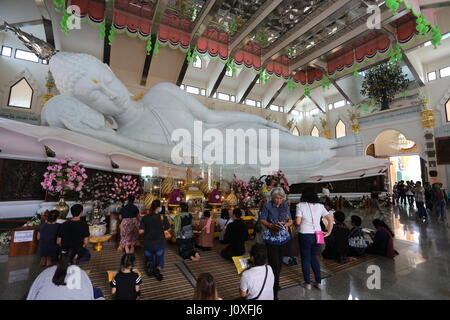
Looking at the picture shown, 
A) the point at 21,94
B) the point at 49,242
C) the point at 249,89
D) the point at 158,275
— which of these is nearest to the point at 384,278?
the point at 158,275

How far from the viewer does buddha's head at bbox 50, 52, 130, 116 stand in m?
4.57

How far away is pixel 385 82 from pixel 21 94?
582 inches

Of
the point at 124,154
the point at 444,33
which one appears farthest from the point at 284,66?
the point at 124,154

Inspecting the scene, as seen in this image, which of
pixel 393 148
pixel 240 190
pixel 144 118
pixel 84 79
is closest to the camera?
pixel 84 79

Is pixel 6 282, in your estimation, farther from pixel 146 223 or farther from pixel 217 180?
pixel 217 180

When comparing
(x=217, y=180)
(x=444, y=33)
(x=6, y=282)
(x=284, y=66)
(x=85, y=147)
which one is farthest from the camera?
(x=284, y=66)

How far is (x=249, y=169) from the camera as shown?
652 cm

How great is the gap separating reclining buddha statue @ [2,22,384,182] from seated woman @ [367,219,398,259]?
3567mm

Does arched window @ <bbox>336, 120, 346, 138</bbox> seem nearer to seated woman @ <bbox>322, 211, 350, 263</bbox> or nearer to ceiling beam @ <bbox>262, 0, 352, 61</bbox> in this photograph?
ceiling beam @ <bbox>262, 0, 352, 61</bbox>

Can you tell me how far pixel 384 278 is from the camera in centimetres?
228

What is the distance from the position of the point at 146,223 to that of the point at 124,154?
2.52m

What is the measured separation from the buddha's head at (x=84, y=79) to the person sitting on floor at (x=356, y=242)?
5257mm

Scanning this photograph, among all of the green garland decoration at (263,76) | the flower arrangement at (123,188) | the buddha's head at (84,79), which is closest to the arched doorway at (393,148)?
the green garland decoration at (263,76)

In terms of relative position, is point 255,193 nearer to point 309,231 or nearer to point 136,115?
point 309,231
